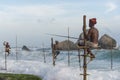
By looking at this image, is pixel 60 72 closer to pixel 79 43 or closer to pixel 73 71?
pixel 73 71

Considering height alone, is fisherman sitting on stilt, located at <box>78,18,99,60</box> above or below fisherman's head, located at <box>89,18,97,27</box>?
below

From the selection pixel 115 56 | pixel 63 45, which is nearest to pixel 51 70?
pixel 115 56

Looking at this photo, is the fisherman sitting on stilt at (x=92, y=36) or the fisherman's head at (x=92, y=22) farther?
the fisherman sitting on stilt at (x=92, y=36)

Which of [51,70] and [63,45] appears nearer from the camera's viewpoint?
[51,70]

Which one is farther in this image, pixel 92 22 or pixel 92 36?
pixel 92 36

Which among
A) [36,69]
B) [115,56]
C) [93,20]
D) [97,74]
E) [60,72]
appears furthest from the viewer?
[115,56]

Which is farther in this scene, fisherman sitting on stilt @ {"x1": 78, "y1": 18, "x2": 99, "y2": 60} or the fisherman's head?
fisherman sitting on stilt @ {"x1": 78, "y1": 18, "x2": 99, "y2": 60}

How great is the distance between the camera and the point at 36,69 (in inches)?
1074

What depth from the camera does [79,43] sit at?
14969mm

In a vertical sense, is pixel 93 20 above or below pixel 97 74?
above

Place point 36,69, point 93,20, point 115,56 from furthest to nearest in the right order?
point 115,56 → point 36,69 → point 93,20

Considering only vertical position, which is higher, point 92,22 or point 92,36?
point 92,22

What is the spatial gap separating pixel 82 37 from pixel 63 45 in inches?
2259

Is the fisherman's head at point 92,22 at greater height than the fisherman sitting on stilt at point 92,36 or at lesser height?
greater
